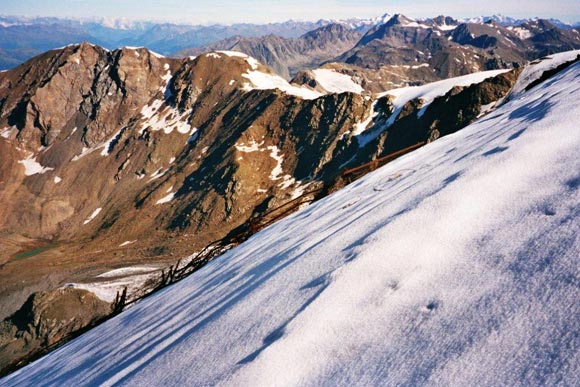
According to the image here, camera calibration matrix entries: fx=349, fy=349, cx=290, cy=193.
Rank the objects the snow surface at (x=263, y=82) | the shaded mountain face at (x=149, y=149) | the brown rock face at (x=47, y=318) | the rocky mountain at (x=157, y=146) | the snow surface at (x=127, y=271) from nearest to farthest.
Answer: the brown rock face at (x=47, y=318)
the snow surface at (x=127, y=271)
the rocky mountain at (x=157, y=146)
the shaded mountain face at (x=149, y=149)
the snow surface at (x=263, y=82)

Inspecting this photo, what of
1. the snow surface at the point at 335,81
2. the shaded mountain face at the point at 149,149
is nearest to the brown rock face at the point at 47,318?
the shaded mountain face at the point at 149,149

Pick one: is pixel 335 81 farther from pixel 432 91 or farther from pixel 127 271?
pixel 127 271

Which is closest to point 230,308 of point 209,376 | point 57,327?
point 209,376

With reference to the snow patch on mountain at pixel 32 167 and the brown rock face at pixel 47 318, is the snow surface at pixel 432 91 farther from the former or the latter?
the snow patch on mountain at pixel 32 167

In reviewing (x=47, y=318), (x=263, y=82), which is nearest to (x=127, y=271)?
(x=47, y=318)

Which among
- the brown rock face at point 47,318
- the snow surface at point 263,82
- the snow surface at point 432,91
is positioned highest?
the snow surface at point 263,82

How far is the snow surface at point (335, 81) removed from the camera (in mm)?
158200

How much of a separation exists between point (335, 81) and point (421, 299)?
173 meters

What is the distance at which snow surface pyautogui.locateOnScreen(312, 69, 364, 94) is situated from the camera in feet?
519

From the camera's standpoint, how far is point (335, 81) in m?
165

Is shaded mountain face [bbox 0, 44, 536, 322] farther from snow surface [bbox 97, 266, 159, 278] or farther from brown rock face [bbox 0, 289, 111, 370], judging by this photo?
brown rock face [bbox 0, 289, 111, 370]

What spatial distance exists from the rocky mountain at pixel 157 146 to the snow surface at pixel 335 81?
59.8m

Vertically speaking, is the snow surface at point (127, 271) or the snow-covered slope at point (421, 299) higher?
the snow-covered slope at point (421, 299)

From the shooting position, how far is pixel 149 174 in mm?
84688
